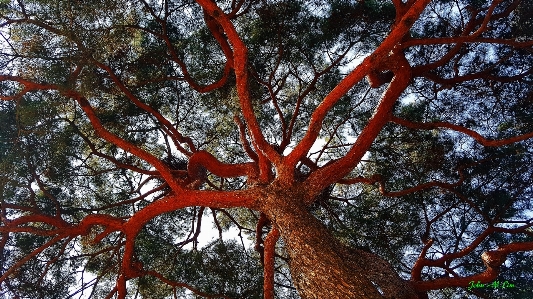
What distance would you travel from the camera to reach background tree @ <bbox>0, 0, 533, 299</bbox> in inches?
159

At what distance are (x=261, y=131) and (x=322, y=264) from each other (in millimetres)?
1585

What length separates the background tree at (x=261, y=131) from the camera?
404 cm

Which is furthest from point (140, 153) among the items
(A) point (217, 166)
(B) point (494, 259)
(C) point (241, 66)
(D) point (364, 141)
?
(B) point (494, 259)

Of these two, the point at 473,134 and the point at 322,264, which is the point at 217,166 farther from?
the point at 473,134

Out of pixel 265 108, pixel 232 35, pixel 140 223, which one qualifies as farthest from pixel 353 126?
pixel 140 223

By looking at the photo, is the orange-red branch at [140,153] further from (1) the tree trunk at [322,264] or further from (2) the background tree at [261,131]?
(1) the tree trunk at [322,264]

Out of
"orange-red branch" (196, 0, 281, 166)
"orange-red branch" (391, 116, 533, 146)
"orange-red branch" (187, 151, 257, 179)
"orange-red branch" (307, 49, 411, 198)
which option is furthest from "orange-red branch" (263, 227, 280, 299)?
"orange-red branch" (391, 116, 533, 146)

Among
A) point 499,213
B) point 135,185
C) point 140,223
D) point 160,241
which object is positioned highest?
point 135,185

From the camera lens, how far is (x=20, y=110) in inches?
145

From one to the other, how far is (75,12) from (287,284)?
3822 mm

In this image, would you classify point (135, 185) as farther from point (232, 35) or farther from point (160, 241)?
point (232, 35)

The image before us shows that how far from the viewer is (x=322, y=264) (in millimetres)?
2721

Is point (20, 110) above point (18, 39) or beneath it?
beneath

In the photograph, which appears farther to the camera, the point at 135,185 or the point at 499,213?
the point at 135,185
